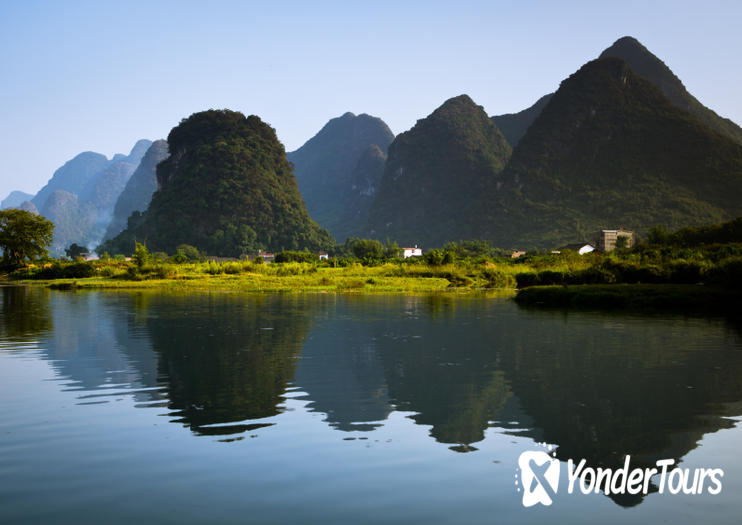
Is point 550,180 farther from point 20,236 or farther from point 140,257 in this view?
point 20,236

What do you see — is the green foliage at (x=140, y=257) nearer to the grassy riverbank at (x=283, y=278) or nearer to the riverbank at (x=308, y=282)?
the grassy riverbank at (x=283, y=278)

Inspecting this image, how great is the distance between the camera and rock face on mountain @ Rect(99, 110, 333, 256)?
149625mm

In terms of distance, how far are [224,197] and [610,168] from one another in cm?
10669

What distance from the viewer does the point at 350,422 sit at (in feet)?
28.7

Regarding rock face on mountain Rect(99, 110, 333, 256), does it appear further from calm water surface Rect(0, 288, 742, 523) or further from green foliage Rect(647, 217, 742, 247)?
calm water surface Rect(0, 288, 742, 523)

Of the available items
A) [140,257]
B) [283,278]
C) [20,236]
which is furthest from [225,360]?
[20,236]

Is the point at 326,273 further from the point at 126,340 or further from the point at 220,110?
the point at 220,110

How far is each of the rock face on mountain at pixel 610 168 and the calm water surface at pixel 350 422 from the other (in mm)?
133499

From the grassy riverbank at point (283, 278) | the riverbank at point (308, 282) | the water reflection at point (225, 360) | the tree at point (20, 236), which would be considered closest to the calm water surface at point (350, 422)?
the water reflection at point (225, 360)

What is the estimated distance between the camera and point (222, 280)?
5116 cm

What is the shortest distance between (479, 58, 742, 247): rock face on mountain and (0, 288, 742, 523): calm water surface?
5256 inches

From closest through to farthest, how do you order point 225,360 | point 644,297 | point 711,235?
point 225,360 → point 644,297 → point 711,235

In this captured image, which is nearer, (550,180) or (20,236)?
(20,236)

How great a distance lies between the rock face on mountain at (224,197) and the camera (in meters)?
150
